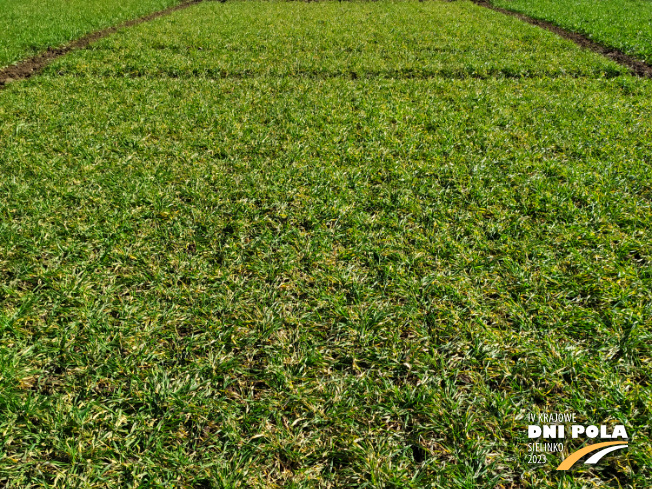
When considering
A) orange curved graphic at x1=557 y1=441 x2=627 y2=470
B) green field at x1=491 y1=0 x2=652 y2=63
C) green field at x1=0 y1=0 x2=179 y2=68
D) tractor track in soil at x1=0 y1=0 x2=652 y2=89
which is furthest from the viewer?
green field at x1=491 y1=0 x2=652 y2=63

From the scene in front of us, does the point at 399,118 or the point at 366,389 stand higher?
the point at 399,118

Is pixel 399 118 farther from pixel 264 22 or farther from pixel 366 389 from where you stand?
pixel 264 22

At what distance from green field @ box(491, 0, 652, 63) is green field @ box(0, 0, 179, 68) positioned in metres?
14.2

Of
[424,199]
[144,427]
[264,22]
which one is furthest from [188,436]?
[264,22]

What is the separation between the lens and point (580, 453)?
5.84 ft

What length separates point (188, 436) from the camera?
1863 millimetres

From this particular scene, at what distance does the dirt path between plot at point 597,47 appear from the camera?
24.9 ft

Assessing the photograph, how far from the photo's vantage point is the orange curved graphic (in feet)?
5.70

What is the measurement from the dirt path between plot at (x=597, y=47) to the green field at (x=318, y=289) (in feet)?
8.74

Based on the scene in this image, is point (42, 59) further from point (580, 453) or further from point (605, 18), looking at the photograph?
point (605, 18)

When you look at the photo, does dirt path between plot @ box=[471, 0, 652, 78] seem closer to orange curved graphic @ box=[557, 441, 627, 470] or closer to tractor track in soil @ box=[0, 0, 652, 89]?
tractor track in soil @ box=[0, 0, 652, 89]

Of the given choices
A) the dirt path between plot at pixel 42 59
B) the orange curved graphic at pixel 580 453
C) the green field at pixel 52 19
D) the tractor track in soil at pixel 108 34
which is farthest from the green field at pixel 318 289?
the green field at pixel 52 19

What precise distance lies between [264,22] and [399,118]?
835 centimetres

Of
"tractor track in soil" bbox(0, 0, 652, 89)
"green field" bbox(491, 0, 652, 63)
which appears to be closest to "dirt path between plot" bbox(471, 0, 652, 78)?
"tractor track in soil" bbox(0, 0, 652, 89)
